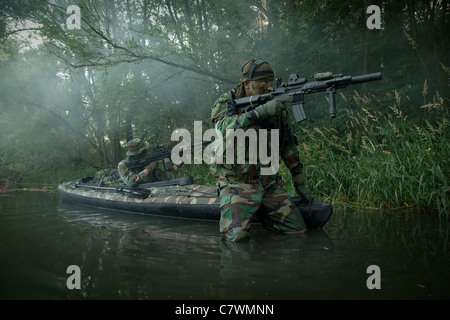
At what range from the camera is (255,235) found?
3.37 meters

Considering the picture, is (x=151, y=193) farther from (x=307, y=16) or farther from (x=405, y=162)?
(x=307, y=16)

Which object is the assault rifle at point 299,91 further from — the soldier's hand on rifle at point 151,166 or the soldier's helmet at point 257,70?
the soldier's hand on rifle at point 151,166

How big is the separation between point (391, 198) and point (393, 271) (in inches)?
108

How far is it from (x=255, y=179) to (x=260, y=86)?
1.06 metres

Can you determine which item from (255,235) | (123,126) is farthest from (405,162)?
(123,126)

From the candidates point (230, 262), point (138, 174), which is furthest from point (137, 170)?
point (230, 262)

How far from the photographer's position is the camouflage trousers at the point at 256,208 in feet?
9.97

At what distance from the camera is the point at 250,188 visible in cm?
315

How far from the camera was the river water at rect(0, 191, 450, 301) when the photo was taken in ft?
6.07

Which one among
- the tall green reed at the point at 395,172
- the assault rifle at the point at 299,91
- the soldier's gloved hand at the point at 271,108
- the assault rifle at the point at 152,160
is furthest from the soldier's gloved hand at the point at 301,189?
the assault rifle at the point at 152,160

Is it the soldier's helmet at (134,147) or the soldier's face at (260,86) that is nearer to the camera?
the soldier's face at (260,86)

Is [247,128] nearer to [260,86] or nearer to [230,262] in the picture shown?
[260,86]

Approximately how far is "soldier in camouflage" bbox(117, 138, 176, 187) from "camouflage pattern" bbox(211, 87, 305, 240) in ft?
9.65
